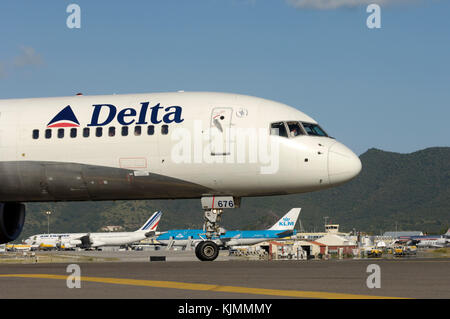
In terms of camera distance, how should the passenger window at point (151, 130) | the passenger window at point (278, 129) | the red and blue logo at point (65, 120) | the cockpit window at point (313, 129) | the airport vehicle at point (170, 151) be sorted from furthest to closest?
the red and blue logo at point (65, 120)
the passenger window at point (151, 130)
the cockpit window at point (313, 129)
the passenger window at point (278, 129)
the airport vehicle at point (170, 151)

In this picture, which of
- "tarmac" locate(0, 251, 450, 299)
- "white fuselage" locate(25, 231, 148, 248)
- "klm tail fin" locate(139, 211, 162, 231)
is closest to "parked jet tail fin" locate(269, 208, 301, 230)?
"klm tail fin" locate(139, 211, 162, 231)

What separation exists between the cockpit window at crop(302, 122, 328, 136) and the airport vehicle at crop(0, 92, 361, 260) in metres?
0.05

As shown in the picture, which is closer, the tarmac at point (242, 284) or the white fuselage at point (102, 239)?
the tarmac at point (242, 284)

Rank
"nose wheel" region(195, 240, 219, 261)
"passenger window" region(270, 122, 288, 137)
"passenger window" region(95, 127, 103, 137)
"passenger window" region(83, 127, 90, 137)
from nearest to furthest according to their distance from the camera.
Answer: "nose wheel" region(195, 240, 219, 261), "passenger window" region(270, 122, 288, 137), "passenger window" region(95, 127, 103, 137), "passenger window" region(83, 127, 90, 137)

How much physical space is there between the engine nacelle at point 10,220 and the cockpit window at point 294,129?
478 inches

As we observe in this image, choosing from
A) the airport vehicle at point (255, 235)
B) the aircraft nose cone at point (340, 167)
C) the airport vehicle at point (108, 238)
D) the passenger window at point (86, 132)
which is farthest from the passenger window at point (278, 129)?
the airport vehicle at point (108, 238)

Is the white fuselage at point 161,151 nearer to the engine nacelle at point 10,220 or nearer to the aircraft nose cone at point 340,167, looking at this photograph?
the aircraft nose cone at point 340,167

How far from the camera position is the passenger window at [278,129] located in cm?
2559

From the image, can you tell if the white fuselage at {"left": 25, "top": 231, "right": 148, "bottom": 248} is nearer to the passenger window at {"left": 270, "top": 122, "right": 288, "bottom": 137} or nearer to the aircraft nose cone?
the passenger window at {"left": 270, "top": 122, "right": 288, "bottom": 137}

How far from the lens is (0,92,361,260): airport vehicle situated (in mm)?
25375
